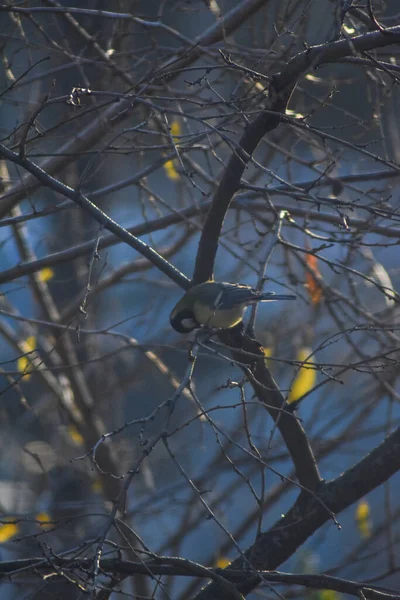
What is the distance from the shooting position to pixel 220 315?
3.33 meters

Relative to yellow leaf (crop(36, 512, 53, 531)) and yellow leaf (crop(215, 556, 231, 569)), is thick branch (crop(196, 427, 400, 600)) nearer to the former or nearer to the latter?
yellow leaf (crop(36, 512, 53, 531))

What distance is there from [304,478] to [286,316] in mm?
2641

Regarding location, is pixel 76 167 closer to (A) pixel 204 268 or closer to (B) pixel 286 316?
(B) pixel 286 316

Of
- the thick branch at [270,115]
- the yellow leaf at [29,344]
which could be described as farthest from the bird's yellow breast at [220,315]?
the yellow leaf at [29,344]

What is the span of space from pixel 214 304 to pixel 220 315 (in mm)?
233

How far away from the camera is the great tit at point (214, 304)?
313cm

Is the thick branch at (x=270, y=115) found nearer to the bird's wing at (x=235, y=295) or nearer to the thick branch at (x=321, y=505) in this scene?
the bird's wing at (x=235, y=295)

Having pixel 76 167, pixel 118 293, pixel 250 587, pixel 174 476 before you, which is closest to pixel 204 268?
pixel 250 587

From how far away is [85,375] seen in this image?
221 inches

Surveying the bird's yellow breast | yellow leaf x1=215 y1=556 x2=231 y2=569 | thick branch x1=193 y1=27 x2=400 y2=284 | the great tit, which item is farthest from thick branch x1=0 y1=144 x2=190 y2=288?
yellow leaf x1=215 y1=556 x2=231 y2=569

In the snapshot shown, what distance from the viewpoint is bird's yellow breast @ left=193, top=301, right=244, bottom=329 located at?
3.06 m

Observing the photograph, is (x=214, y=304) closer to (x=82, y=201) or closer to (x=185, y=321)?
(x=185, y=321)

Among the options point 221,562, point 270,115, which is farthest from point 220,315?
point 221,562

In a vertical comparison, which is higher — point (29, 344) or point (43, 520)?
point (29, 344)
